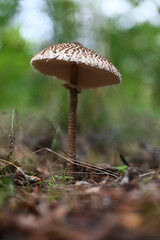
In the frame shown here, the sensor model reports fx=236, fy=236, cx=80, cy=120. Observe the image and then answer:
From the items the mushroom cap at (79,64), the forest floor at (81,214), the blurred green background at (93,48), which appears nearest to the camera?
the forest floor at (81,214)

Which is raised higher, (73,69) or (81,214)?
(73,69)

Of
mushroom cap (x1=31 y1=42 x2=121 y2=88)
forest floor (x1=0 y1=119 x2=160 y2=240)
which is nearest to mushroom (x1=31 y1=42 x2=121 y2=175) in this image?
mushroom cap (x1=31 y1=42 x2=121 y2=88)

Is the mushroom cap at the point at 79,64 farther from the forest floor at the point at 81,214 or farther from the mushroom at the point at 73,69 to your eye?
the forest floor at the point at 81,214

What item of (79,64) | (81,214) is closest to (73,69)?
(79,64)

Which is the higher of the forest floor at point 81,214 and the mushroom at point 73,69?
the mushroom at point 73,69

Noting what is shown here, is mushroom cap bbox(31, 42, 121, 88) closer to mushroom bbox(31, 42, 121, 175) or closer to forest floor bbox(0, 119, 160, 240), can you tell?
mushroom bbox(31, 42, 121, 175)

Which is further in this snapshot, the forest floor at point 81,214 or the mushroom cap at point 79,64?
the mushroom cap at point 79,64

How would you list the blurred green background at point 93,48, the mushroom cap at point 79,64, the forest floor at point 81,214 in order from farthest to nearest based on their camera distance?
1. the blurred green background at point 93,48
2. the mushroom cap at point 79,64
3. the forest floor at point 81,214

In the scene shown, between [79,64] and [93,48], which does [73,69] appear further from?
[93,48]

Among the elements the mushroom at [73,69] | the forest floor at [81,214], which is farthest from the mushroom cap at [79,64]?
the forest floor at [81,214]
